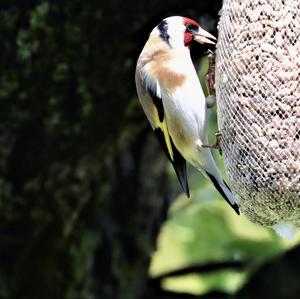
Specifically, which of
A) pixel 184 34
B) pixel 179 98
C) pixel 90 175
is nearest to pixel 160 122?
pixel 179 98

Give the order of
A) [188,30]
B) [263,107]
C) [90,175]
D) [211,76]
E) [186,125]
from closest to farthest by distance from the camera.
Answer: [263,107] → [211,76] → [186,125] → [188,30] → [90,175]

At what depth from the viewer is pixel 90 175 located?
655 cm

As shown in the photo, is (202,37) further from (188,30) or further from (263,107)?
(263,107)

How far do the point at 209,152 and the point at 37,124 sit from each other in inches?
67.6

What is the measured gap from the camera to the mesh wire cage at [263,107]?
13.1 feet

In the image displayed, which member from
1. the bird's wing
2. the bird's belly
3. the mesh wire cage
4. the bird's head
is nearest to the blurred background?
the bird's head

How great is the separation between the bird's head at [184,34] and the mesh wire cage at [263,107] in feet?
2.03

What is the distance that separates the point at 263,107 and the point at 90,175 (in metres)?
2.62

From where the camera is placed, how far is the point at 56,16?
6051mm

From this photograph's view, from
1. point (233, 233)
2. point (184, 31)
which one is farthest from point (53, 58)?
point (233, 233)

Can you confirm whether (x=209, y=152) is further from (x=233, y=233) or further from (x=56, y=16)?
(x=233, y=233)

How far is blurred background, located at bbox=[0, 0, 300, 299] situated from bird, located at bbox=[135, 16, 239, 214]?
1.03 meters

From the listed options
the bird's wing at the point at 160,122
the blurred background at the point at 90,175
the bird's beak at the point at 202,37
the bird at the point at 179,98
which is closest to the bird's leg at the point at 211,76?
the bird at the point at 179,98

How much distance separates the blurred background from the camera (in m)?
6.11
